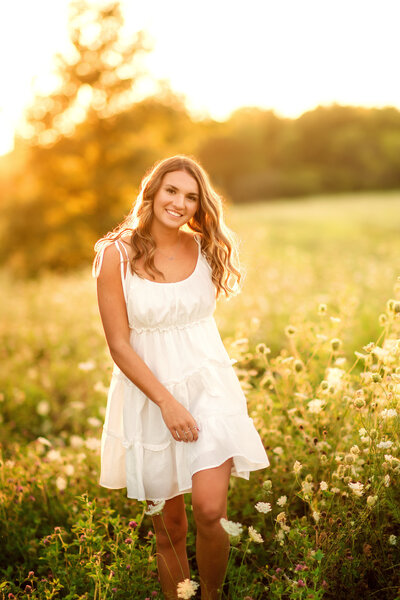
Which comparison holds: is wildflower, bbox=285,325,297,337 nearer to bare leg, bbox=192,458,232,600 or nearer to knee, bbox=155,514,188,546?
bare leg, bbox=192,458,232,600

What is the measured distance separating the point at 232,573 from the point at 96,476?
4.72 ft

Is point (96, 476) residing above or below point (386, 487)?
below

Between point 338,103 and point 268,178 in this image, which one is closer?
point 268,178

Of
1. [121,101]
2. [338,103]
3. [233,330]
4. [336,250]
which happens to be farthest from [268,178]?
[233,330]

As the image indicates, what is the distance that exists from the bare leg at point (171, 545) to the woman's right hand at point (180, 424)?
438mm

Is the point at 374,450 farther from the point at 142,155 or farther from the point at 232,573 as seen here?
the point at 142,155

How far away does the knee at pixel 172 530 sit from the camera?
280cm

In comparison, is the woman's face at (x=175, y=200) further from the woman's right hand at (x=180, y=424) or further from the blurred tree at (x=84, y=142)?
the blurred tree at (x=84, y=142)

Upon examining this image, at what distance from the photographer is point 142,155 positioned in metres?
24.5

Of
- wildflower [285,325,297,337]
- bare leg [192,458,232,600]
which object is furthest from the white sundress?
wildflower [285,325,297,337]

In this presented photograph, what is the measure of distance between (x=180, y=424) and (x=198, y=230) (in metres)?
1.13

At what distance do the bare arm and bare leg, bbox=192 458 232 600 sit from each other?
0.20 meters

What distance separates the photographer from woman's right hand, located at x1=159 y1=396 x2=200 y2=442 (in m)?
2.59

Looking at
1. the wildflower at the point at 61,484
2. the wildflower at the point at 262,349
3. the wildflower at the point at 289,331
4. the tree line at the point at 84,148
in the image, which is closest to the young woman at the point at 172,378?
the wildflower at the point at 262,349
